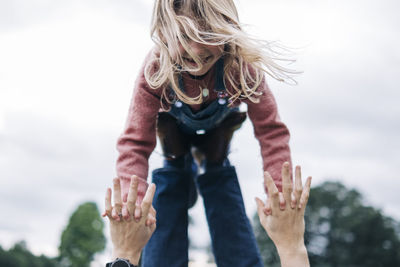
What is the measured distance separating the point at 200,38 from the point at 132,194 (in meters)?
0.99

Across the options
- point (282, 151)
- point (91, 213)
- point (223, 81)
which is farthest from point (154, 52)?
point (91, 213)

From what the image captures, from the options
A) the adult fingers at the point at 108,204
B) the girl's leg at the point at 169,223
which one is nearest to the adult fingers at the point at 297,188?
the adult fingers at the point at 108,204

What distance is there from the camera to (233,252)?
311cm

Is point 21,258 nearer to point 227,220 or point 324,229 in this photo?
point 324,229

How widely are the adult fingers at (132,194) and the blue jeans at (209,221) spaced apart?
96 centimetres

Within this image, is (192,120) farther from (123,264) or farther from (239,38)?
(123,264)

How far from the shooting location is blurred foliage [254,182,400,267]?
31422mm

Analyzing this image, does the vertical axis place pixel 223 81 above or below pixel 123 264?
above

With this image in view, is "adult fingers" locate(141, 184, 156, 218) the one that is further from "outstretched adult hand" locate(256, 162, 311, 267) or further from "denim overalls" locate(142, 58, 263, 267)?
"denim overalls" locate(142, 58, 263, 267)

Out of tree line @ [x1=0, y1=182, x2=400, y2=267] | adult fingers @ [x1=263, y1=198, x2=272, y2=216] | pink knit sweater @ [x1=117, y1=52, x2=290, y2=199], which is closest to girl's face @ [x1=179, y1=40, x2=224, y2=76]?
pink knit sweater @ [x1=117, y1=52, x2=290, y2=199]

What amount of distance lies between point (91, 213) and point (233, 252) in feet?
114

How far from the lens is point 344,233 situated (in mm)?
35156

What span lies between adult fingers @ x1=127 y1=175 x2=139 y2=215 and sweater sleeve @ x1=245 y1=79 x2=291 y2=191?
957mm

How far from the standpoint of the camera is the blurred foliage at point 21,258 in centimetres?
4031
